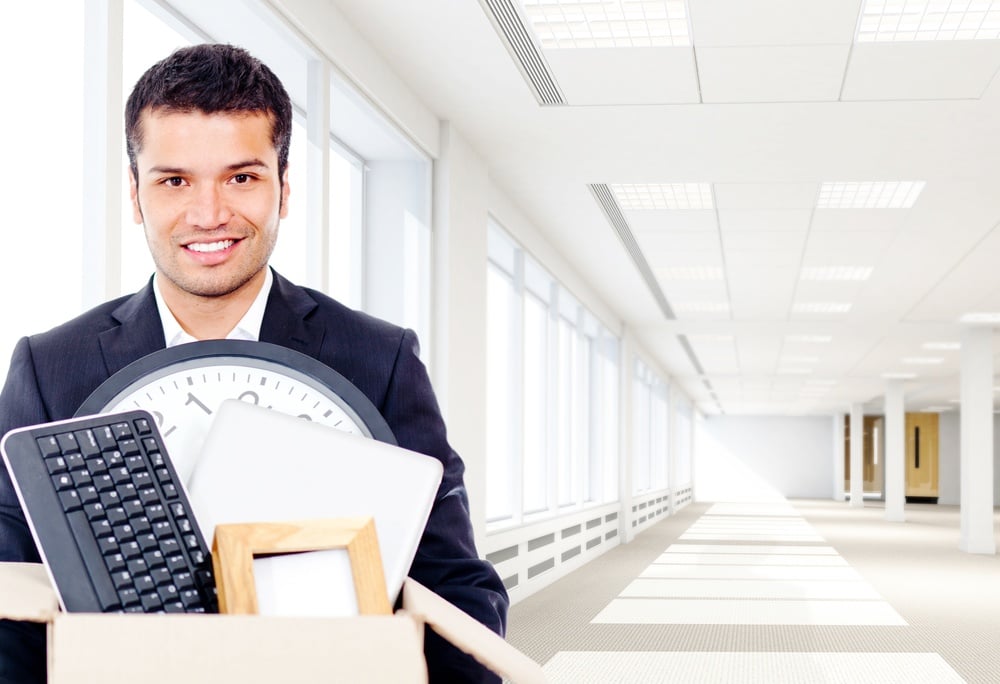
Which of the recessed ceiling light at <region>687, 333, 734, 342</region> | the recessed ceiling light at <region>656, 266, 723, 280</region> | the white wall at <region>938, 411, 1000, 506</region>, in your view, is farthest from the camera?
the white wall at <region>938, 411, 1000, 506</region>

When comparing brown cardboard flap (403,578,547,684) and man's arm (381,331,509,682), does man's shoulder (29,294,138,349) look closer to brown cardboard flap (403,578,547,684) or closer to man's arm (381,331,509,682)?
man's arm (381,331,509,682)

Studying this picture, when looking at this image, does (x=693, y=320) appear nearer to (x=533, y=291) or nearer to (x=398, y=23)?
(x=533, y=291)

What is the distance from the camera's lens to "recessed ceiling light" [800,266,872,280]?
9.66m

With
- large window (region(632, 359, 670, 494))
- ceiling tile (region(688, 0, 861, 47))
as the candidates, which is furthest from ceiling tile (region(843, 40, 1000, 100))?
large window (region(632, 359, 670, 494))

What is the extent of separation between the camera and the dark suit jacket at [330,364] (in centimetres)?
79

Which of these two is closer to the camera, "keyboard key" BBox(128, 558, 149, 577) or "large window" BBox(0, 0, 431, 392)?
"keyboard key" BBox(128, 558, 149, 577)

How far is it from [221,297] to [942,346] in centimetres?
1592

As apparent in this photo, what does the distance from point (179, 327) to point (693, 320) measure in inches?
511

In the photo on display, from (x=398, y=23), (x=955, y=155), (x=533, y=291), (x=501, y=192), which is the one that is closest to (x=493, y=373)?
(x=533, y=291)

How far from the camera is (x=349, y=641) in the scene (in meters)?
0.54

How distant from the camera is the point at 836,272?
9.86 meters

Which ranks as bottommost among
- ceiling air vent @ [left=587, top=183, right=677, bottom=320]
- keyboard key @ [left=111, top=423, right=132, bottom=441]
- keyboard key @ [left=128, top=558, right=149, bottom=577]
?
keyboard key @ [left=128, top=558, right=149, bottom=577]

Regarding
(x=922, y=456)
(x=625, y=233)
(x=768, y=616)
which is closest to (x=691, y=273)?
(x=625, y=233)

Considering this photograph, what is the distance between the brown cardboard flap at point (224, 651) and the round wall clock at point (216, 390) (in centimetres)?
21
